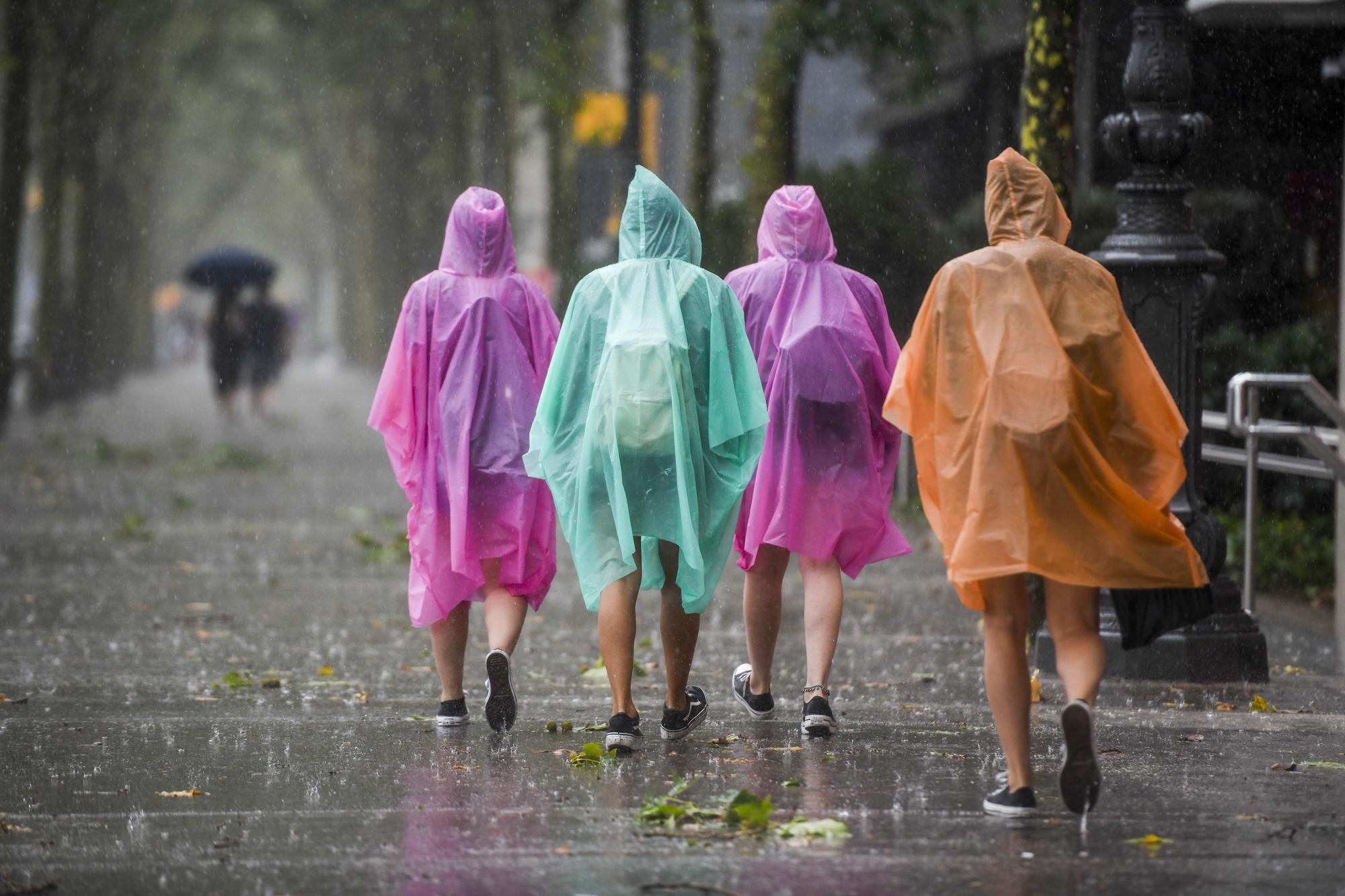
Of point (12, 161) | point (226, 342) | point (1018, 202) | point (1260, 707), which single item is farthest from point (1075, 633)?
point (226, 342)

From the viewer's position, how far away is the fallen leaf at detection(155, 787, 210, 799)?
571 centimetres

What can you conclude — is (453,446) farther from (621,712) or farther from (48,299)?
(48,299)

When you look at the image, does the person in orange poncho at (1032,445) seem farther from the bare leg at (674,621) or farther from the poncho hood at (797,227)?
the poncho hood at (797,227)

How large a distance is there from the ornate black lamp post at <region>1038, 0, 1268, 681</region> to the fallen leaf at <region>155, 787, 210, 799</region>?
3.73m

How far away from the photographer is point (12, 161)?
80.9ft

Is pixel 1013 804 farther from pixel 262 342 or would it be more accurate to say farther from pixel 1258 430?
pixel 262 342

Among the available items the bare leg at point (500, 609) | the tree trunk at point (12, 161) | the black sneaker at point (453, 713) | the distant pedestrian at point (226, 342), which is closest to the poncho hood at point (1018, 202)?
the bare leg at point (500, 609)

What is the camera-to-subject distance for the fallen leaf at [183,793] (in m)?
5.71

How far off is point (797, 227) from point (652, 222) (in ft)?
2.28

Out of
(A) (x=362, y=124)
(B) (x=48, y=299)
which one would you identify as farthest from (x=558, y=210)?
(A) (x=362, y=124)

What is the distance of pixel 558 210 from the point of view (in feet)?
93.0

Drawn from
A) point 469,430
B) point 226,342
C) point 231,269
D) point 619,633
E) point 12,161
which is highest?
point 12,161

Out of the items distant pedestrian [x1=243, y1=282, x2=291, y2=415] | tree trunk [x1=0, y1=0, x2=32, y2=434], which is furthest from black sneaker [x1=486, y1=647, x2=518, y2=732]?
distant pedestrian [x1=243, y1=282, x2=291, y2=415]

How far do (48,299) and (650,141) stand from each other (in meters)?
12.9
